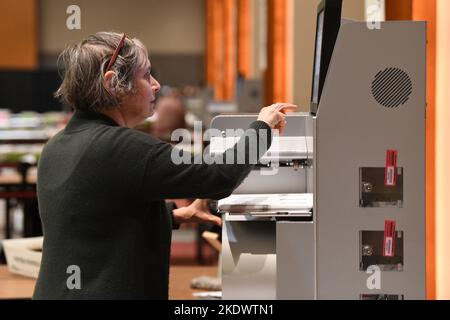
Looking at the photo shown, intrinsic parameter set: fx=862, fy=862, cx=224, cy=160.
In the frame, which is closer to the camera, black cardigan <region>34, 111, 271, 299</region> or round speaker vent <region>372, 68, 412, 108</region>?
black cardigan <region>34, 111, 271, 299</region>

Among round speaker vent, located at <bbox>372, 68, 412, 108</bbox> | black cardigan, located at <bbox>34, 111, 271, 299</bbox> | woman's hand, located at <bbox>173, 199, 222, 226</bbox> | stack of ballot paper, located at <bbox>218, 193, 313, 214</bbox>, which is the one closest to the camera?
black cardigan, located at <bbox>34, 111, 271, 299</bbox>

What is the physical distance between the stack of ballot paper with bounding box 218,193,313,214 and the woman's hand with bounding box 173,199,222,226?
104mm

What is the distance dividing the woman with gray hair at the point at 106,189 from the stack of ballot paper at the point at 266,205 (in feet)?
1.27

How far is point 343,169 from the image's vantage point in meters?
2.34

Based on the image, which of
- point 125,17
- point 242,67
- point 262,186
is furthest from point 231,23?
point 262,186

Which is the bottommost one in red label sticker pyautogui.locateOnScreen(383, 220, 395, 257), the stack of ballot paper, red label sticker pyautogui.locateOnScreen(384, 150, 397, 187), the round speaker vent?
red label sticker pyautogui.locateOnScreen(383, 220, 395, 257)

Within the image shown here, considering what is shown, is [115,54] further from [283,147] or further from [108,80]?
[283,147]

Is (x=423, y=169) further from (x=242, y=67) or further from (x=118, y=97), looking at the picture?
(x=242, y=67)

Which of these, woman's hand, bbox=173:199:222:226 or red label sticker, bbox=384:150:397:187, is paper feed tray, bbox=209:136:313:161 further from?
red label sticker, bbox=384:150:397:187

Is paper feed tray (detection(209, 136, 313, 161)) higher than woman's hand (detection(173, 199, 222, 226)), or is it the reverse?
paper feed tray (detection(209, 136, 313, 161))

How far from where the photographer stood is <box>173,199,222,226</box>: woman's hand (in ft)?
8.44

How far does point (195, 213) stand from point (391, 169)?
2.03 feet

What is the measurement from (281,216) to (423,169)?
42 centimetres

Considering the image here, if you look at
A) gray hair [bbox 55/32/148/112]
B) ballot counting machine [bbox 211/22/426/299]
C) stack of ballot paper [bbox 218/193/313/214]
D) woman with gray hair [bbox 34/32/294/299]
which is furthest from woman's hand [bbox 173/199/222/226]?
gray hair [bbox 55/32/148/112]
